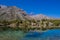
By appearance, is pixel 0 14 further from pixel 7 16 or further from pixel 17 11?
pixel 17 11

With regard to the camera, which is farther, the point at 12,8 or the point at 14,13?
the point at 12,8

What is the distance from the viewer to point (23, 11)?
19900 cm

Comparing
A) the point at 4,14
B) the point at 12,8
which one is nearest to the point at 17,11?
the point at 12,8

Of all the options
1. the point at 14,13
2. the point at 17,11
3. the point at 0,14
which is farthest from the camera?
the point at 17,11

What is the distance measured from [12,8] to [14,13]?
15.8 metres

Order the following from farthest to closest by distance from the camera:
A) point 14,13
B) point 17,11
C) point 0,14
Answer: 1. point 17,11
2. point 14,13
3. point 0,14

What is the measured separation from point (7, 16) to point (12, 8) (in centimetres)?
2909

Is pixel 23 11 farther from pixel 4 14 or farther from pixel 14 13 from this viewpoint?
pixel 4 14

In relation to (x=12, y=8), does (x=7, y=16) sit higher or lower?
lower

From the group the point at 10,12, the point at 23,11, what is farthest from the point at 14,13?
the point at 23,11

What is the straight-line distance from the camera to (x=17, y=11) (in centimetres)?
19525

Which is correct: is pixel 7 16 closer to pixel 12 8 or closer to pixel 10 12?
pixel 10 12

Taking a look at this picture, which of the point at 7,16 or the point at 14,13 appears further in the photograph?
the point at 14,13

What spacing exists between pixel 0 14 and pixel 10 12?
21.0 meters
